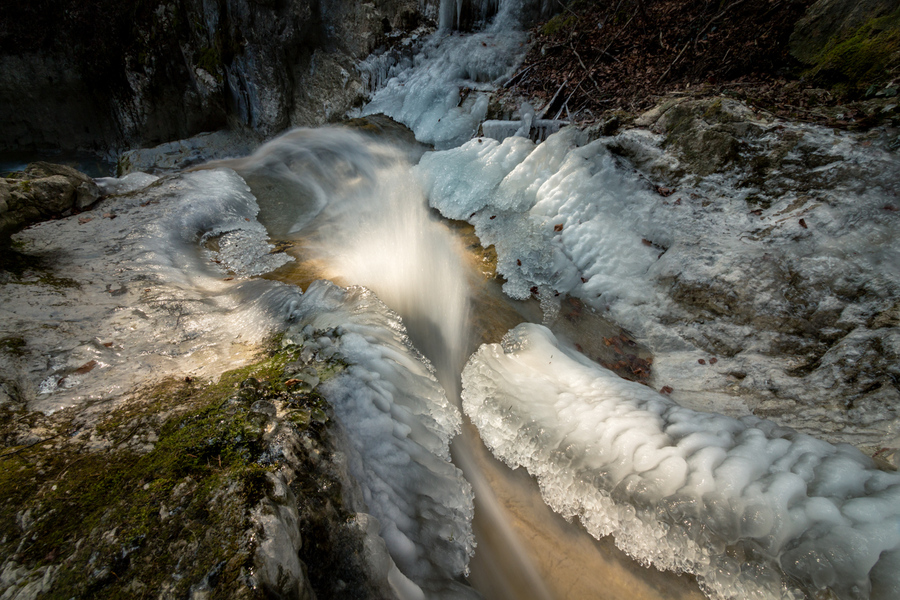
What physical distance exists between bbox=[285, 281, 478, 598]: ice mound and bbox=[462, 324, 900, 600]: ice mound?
460 mm

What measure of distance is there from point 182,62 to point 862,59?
574 inches

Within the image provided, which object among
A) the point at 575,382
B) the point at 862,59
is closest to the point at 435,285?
the point at 575,382

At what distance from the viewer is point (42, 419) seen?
5.57 ft

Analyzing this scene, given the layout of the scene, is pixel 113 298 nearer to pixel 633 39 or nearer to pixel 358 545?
pixel 358 545

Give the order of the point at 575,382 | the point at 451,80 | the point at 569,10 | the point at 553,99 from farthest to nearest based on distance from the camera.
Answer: the point at 451,80, the point at 569,10, the point at 553,99, the point at 575,382

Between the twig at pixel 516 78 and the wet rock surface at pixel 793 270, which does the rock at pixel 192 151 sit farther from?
the wet rock surface at pixel 793 270

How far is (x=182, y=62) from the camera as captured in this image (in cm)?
1029

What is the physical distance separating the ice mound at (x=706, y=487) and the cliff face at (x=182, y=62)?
33.3ft

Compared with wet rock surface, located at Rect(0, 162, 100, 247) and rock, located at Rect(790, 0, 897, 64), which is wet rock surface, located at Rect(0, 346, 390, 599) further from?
rock, located at Rect(790, 0, 897, 64)

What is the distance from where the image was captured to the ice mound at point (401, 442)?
5.69 feet

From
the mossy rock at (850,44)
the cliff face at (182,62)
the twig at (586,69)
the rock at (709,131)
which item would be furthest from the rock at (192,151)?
the mossy rock at (850,44)

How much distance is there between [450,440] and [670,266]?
8.48 feet

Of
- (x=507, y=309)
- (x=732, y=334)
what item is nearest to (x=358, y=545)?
(x=507, y=309)

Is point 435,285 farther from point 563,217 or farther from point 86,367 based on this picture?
point 86,367
